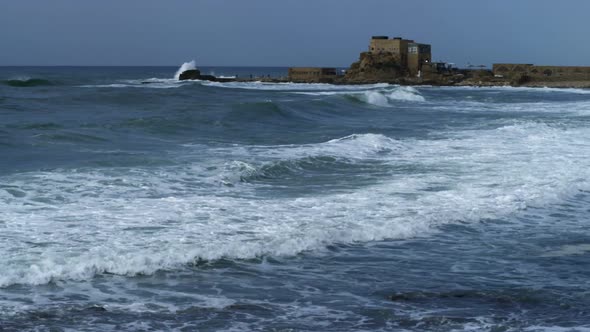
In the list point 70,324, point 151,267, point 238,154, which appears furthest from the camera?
point 238,154

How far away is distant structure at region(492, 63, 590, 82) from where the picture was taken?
75562mm

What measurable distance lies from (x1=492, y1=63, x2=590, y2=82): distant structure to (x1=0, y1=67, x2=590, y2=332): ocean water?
6028 centimetres

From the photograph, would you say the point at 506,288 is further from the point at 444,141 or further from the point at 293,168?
the point at 444,141

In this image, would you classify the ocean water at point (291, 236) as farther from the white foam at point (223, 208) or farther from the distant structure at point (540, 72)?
the distant structure at point (540, 72)

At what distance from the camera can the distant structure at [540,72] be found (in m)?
75.6

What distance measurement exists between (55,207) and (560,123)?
19.6 m

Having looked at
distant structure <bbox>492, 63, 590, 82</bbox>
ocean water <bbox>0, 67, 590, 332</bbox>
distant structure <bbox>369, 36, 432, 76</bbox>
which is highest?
distant structure <bbox>369, 36, 432, 76</bbox>

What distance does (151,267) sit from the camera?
7.60 m

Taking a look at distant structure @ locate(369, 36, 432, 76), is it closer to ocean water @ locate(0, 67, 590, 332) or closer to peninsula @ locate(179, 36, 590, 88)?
peninsula @ locate(179, 36, 590, 88)

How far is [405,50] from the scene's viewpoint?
84250mm

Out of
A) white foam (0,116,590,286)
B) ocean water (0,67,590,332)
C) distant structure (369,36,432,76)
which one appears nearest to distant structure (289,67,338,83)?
distant structure (369,36,432,76)

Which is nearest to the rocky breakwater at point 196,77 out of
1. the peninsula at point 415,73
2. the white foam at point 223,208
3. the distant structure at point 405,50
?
the peninsula at point 415,73

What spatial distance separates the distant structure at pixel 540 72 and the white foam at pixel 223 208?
203ft

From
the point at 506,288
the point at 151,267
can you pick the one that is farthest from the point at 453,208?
the point at 151,267
